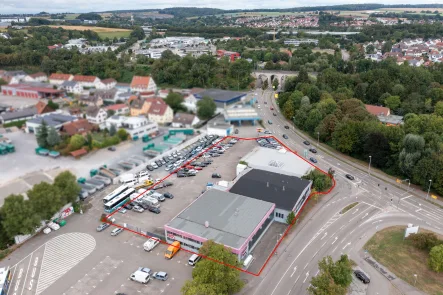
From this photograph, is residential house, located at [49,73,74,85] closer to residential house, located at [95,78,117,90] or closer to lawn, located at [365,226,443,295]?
residential house, located at [95,78,117,90]

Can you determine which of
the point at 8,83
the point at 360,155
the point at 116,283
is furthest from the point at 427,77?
the point at 8,83

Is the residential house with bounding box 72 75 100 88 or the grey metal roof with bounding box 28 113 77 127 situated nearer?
the grey metal roof with bounding box 28 113 77 127

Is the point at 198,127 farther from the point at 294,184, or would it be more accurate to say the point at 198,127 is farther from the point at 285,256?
the point at 285,256

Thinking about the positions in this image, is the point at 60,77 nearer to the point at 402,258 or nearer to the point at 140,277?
the point at 140,277

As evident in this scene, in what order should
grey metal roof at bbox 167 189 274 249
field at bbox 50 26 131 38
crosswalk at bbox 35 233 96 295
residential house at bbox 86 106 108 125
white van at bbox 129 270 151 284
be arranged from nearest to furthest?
white van at bbox 129 270 151 284, crosswalk at bbox 35 233 96 295, grey metal roof at bbox 167 189 274 249, residential house at bbox 86 106 108 125, field at bbox 50 26 131 38

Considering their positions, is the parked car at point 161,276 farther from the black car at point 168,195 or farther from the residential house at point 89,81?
the residential house at point 89,81

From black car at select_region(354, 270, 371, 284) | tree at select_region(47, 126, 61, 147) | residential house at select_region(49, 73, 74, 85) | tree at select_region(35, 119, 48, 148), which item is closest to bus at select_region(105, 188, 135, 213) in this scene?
tree at select_region(47, 126, 61, 147)

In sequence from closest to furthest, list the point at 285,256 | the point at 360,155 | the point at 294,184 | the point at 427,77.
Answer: the point at 285,256 < the point at 294,184 < the point at 360,155 < the point at 427,77
